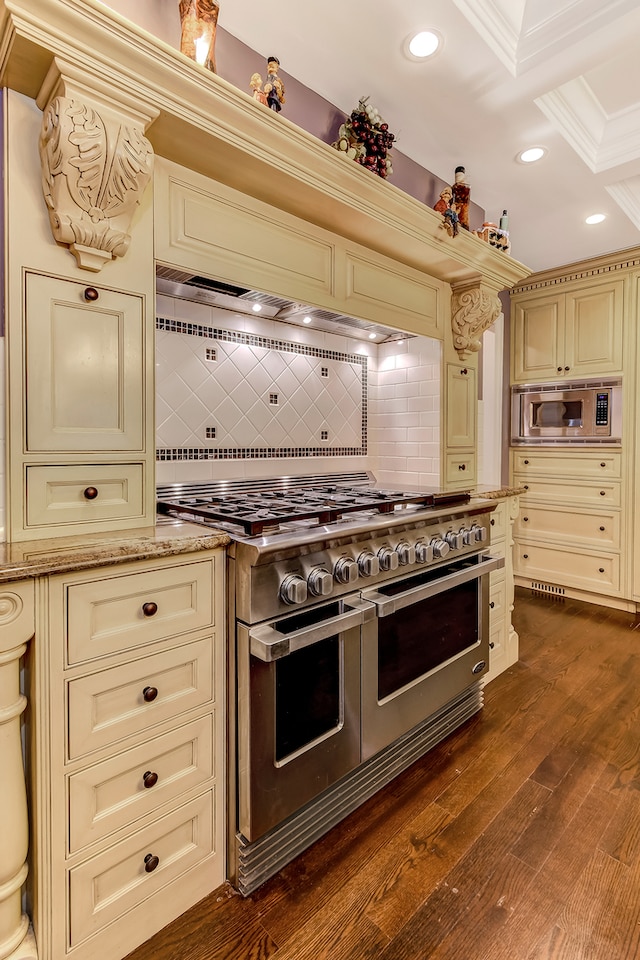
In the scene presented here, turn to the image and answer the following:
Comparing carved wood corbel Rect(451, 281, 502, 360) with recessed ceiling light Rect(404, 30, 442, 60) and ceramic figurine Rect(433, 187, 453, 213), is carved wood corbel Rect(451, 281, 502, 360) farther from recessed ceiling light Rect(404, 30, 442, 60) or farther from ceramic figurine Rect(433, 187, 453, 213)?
recessed ceiling light Rect(404, 30, 442, 60)

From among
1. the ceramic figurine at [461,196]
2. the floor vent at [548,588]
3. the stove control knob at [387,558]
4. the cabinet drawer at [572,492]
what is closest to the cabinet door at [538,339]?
the cabinet drawer at [572,492]

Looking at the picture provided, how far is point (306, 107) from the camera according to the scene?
74.7 inches

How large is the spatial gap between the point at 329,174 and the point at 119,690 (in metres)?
1.72

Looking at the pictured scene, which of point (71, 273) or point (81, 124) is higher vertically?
point (81, 124)

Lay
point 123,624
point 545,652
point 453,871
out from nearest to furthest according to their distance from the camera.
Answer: point 123,624
point 453,871
point 545,652

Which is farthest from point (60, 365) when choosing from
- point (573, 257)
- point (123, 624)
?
point (573, 257)

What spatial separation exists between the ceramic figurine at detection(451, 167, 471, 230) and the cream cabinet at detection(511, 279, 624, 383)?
1805 millimetres

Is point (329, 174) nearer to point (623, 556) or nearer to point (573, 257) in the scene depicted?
point (573, 257)

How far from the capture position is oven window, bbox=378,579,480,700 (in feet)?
5.40

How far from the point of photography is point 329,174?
163cm

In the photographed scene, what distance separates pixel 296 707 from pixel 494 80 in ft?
7.95

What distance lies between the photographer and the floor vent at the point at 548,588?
3.85 m

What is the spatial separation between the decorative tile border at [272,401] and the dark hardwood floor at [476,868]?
55.6 inches

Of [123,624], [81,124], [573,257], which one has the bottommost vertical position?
[123,624]
